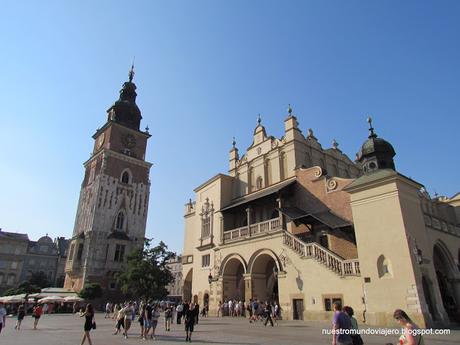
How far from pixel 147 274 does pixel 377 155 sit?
28075mm

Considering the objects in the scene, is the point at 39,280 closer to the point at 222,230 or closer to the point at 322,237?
the point at 222,230

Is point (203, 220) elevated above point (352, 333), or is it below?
above

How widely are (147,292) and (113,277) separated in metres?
13.8

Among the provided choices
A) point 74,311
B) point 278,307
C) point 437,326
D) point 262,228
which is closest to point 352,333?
point 437,326

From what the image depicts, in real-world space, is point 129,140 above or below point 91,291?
above

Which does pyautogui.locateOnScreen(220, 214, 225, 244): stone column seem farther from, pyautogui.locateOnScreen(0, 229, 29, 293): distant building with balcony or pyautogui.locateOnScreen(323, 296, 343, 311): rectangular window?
pyautogui.locateOnScreen(0, 229, 29, 293): distant building with balcony

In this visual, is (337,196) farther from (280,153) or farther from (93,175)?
(93,175)

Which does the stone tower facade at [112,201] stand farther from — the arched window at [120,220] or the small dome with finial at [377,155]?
the small dome with finial at [377,155]

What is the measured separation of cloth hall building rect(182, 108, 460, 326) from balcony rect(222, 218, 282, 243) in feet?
0.31

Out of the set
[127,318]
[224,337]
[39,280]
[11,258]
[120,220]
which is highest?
[120,220]

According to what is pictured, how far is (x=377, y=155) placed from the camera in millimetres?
21188

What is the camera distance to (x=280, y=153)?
30.4 metres

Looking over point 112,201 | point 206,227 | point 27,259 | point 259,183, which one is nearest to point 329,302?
point 259,183

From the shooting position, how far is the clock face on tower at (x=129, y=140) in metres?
57.7
